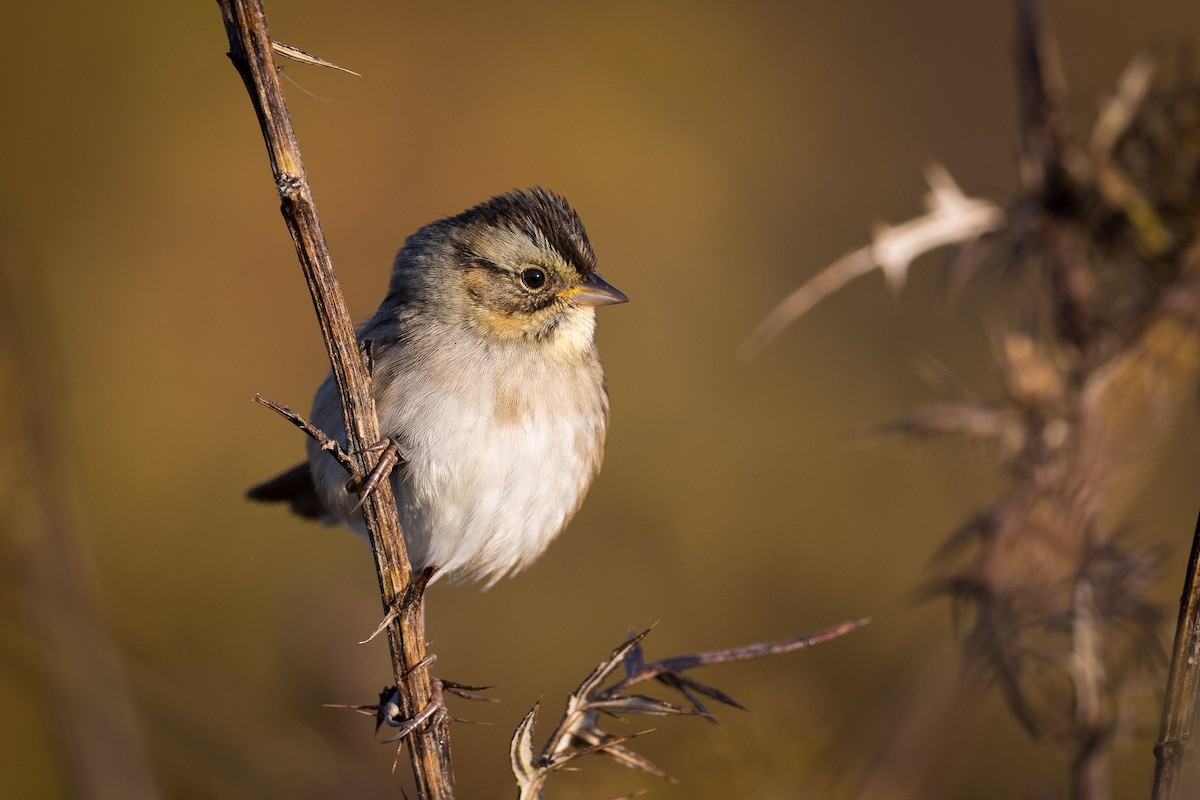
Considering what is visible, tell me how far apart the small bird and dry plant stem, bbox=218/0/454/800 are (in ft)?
2.89

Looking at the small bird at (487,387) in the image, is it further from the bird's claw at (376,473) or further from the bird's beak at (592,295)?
the bird's claw at (376,473)

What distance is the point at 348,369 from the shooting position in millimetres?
2033

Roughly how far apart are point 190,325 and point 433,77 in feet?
6.84

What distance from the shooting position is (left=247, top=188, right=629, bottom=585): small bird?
3078mm

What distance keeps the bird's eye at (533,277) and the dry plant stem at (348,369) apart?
1.30m

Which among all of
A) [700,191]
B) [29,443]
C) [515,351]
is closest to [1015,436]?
[515,351]

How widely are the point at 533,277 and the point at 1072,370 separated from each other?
5.32 feet

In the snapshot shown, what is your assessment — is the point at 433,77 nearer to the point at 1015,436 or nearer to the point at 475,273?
the point at 475,273

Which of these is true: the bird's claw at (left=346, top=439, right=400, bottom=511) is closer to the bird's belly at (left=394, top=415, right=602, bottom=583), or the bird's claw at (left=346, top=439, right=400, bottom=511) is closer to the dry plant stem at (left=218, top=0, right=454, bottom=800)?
the dry plant stem at (left=218, top=0, right=454, bottom=800)

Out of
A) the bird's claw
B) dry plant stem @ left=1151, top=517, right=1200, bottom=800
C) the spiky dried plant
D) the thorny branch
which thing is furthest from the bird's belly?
dry plant stem @ left=1151, top=517, right=1200, bottom=800

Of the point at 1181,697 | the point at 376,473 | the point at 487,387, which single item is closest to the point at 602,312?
the point at 487,387

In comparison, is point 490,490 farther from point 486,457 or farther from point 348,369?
point 348,369

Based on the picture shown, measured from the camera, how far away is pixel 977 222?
318 centimetres

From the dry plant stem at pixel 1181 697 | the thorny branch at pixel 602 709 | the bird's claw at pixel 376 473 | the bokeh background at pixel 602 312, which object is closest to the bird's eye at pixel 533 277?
the bird's claw at pixel 376 473
